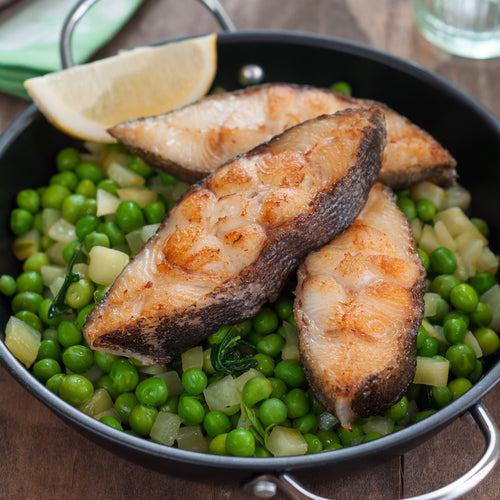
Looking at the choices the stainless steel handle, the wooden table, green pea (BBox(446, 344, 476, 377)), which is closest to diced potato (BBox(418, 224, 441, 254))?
green pea (BBox(446, 344, 476, 377))

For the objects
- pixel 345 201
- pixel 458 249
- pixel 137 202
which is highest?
pixel 345 201

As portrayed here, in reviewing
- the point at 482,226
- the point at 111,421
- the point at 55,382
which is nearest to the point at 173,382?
the point at 111,421

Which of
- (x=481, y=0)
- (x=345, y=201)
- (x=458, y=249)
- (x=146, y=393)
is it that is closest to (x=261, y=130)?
(x=345, y=201)

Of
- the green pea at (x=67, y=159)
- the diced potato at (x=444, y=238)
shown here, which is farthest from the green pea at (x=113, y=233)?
the diced potato at (x=444, y=238)

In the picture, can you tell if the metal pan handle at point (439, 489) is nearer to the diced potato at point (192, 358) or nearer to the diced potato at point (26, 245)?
the diced potato at point (192, 358)

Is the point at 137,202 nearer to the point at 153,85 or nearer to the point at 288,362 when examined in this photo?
the point at 153,85

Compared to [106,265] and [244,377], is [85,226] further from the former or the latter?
[244,377]
